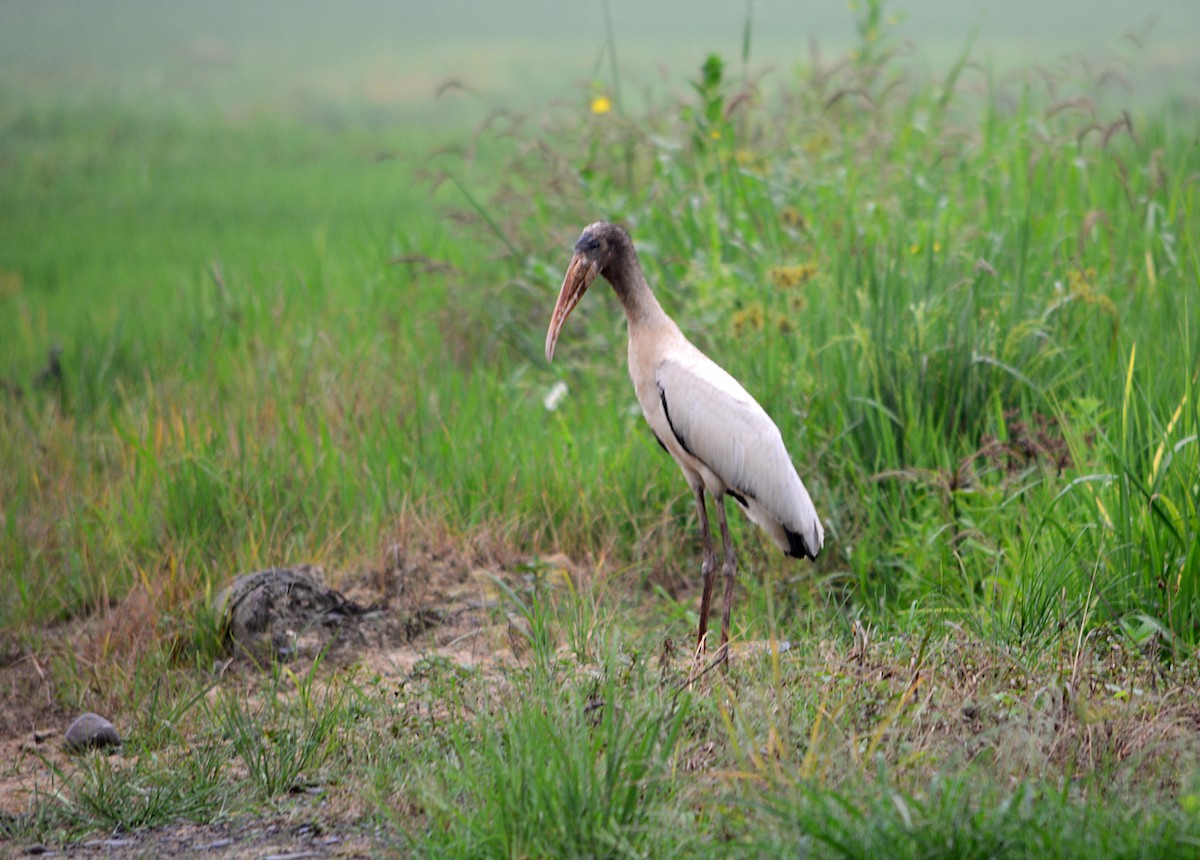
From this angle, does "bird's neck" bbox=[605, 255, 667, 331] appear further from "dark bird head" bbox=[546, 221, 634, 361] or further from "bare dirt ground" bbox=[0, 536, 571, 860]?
"bare dirt ground" bbox=[0, 536, 571, 860]

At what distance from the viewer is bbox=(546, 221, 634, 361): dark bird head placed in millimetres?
3959

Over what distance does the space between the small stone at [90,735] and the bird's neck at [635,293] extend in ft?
6.63

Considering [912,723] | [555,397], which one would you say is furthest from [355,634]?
[912,723]

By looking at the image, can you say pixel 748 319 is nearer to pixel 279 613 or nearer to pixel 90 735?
pixel 279 613

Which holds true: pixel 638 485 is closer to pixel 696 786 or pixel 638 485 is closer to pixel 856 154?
pixel 696 786

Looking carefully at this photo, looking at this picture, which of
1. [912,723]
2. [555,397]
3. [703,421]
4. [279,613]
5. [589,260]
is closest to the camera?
[912,723]

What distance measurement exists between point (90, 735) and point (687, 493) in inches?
90.8

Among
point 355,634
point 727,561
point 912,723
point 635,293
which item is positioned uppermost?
point 635,293

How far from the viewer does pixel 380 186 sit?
13.5 metres

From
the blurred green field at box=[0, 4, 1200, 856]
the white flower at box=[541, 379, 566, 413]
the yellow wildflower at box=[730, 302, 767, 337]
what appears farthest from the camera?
the white flower at box=[541, 379, 566, 413]

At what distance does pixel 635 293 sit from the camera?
13.3 ft

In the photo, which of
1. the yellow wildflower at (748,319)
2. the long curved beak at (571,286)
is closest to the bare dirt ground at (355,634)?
the long curved beak at (571,286)

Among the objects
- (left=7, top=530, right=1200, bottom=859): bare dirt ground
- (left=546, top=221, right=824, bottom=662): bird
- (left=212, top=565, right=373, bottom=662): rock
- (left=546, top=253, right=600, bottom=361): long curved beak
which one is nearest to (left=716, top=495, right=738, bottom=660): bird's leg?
(left=546, top=221, right=824, bottom=662): bird

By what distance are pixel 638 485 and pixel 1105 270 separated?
2.52m
